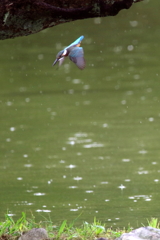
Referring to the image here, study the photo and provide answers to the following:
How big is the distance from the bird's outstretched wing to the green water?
101 millimetres

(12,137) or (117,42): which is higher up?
(117,42)

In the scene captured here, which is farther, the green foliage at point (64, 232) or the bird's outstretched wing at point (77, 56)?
the green foliage at point (64, 232)

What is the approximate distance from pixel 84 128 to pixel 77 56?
6.84 metres

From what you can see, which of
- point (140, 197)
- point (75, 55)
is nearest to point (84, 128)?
point (140, 197)

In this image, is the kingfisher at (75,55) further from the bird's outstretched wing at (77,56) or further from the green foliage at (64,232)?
the green foliage at (64,232)

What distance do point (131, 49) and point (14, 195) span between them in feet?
35.5

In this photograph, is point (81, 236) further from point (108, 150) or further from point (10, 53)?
point (10, 53)

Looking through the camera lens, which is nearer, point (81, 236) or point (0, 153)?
point (81, 236)

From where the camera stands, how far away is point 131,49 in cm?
1756

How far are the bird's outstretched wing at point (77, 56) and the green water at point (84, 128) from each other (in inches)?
4.0

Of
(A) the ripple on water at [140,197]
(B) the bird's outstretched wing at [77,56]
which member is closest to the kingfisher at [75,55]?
(B) the bird's outstretched wing at [77,56]

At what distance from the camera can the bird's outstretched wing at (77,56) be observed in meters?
3.59

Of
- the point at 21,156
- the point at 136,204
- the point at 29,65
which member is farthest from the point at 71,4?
the point at 29,65

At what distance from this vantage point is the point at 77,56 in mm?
3617
